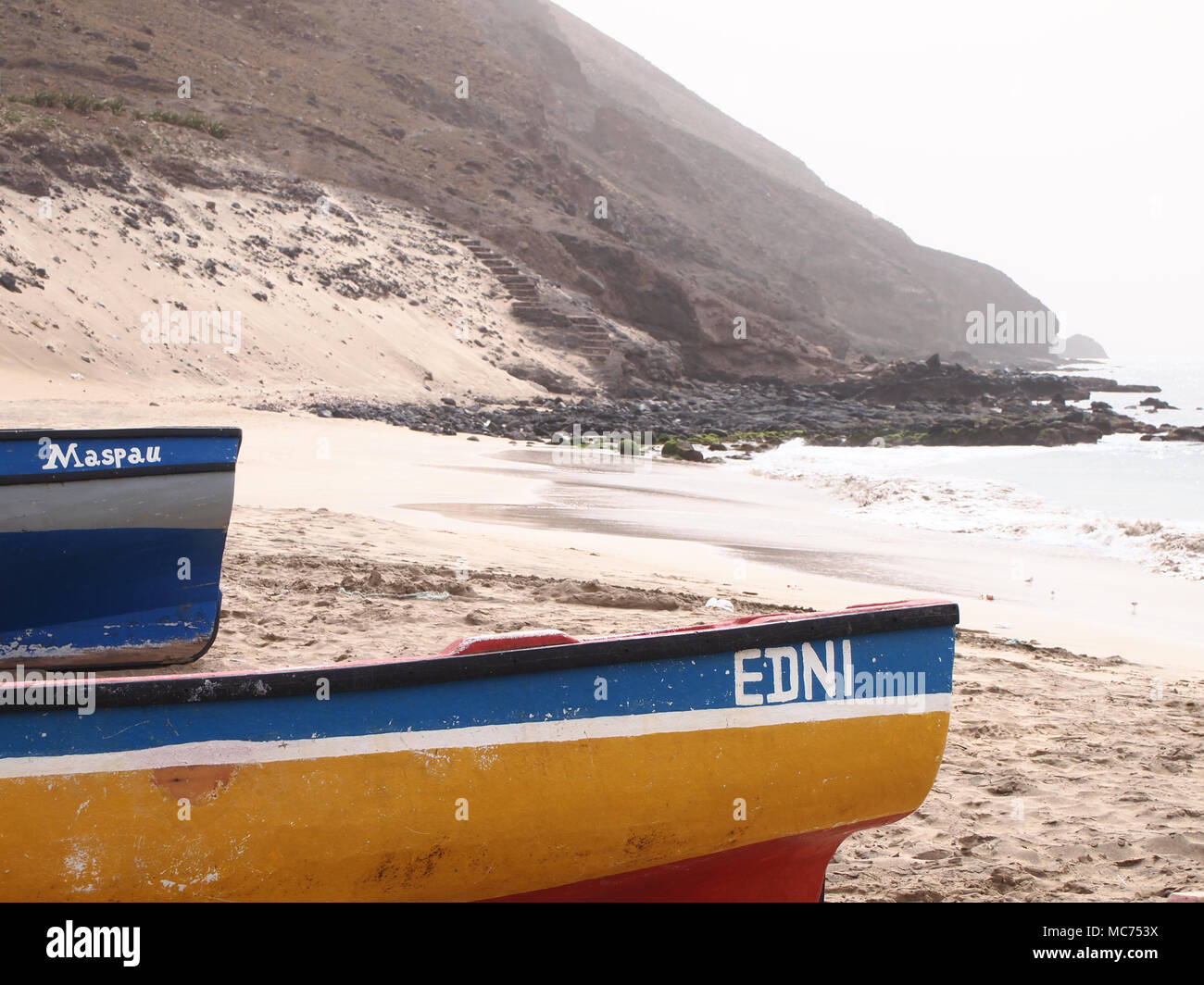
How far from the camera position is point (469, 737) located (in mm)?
2945

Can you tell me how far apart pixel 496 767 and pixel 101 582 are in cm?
352

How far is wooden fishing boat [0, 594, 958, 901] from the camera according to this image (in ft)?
8.87

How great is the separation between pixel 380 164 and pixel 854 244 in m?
70.9

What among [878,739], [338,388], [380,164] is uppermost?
[380,164]

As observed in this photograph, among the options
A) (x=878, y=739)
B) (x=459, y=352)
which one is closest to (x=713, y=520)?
(x=878, y=739)

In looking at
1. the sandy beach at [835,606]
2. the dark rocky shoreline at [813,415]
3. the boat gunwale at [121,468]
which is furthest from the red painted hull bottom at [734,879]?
the dark rocky shoreline at [813,415]

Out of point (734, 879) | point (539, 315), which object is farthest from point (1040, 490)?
point (539, 315)

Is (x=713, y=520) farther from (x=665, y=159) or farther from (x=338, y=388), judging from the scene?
(x=665, y=159)

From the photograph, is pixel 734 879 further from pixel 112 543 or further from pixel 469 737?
pixel 112 543

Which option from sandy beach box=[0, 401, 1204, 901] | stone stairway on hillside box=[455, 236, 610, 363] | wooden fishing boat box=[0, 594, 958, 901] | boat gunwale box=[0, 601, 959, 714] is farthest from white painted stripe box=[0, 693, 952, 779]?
stone stairway on hillside box=[455, 236, 610, 363]

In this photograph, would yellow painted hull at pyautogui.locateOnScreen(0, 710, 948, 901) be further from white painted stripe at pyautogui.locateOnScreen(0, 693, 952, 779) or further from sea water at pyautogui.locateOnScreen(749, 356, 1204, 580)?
sea water at pyautogui.locateOnScreen(749, 356, 1204, 580)

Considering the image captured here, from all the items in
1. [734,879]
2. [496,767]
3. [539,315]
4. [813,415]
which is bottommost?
[734,879]

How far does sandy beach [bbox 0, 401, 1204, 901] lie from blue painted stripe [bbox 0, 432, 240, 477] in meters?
1.06

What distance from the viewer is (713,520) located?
12.0 meters
